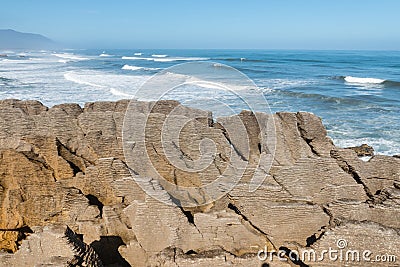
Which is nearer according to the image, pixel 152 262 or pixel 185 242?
pixel 152 262

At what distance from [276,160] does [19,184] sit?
348 centimetres

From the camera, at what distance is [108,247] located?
4.42 meters

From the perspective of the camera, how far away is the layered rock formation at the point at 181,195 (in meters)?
3.97

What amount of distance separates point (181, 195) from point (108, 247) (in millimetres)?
1107

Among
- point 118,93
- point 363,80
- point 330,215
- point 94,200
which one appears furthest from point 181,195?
point 363,80

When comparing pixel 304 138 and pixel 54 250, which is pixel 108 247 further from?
pixel 304 138

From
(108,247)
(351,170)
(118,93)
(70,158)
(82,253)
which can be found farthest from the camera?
(118,93)

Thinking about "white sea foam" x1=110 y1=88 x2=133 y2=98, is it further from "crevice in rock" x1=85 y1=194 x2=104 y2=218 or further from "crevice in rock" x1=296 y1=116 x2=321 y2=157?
"crevice in rock" x1=85 y1=194 x2=104 y2=218

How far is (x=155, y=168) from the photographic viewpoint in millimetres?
5348

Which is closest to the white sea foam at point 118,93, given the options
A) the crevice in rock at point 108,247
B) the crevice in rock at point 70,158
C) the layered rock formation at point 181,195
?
the layered rock formation at point 181,195

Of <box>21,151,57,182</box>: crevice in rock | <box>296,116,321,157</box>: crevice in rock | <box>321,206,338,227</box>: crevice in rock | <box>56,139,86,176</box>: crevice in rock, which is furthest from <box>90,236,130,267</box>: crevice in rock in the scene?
<box>296,116,321,157</box>: crevice in rock

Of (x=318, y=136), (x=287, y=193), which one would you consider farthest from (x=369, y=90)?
(x=287, y=193)

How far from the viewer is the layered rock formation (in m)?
3.97

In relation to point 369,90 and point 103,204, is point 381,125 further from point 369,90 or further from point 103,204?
point 103,204
